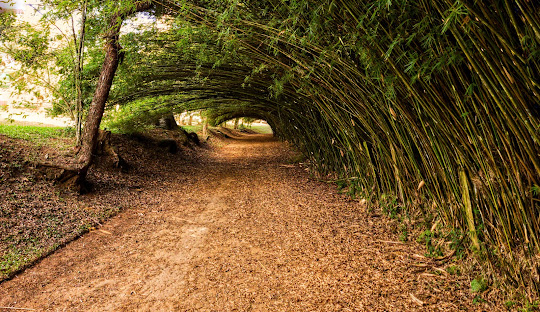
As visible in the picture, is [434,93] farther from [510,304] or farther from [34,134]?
[34,134]

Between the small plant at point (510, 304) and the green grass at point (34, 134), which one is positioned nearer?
the small plant at point (510, 304)

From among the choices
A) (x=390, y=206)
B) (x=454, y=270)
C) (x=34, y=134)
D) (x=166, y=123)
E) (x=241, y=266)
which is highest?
(x=166, y=123)

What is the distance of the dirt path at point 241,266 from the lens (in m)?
1.84

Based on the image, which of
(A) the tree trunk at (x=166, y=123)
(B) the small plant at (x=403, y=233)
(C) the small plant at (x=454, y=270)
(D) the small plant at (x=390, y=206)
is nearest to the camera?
(C) the small plant at (x=454, y=270)

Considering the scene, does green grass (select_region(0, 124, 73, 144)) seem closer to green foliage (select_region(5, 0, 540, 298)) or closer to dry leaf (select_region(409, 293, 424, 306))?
green foliage (select_region(5, 0, 540, 298))

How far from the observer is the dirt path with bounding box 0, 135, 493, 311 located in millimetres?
1844

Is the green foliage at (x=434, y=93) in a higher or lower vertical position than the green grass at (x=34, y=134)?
higher

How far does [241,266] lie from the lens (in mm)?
2260

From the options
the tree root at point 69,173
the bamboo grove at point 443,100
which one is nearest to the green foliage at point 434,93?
the bamboo grove at point 443,100

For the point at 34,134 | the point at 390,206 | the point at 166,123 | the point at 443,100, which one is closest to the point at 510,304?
the point at 443,100

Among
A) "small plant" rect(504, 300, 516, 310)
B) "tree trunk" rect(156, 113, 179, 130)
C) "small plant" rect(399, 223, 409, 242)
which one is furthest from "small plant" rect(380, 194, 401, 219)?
"tree trunk" rect(156, 113, 179, 130)

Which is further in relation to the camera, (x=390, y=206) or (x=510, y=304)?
(x=390, y=206)

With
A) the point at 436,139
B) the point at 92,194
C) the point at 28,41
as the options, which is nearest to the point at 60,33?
the point at 28,41

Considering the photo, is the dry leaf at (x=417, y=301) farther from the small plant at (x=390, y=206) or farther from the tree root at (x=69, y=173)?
the tree root at (x=69, y=173)
